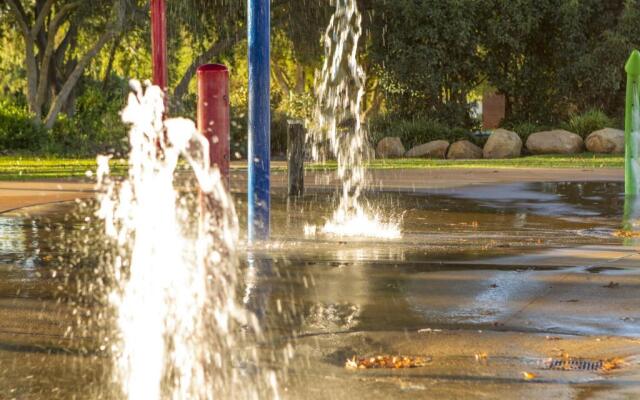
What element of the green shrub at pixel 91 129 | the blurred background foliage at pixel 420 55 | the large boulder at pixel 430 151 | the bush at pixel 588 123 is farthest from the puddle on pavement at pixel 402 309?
the blurred background foliage at pixel 420 55

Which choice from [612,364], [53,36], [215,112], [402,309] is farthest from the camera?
[53,36]

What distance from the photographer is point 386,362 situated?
5.67 metres

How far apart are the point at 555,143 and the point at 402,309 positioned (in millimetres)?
23489

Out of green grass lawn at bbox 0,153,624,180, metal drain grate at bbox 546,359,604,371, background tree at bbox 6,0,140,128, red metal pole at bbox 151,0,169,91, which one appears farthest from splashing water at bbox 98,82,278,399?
background tree at bbox 6,0,140,128

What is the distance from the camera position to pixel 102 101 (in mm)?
38750

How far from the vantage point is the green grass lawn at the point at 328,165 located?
21219mm

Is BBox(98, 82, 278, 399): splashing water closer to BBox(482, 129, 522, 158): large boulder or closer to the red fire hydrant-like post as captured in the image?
the red fire hydrant-like post

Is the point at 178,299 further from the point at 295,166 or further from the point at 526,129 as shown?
the point at 526,129

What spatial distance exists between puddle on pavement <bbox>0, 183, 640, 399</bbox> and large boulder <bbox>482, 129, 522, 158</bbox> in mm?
17431

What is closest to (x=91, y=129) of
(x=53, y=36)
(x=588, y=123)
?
(x=53, y=36)

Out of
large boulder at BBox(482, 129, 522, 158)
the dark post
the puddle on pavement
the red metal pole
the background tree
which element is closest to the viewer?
the puddle on pavement

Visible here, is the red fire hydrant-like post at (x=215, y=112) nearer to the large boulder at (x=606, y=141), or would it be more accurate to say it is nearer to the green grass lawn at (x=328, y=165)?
the green grass lawn at (x=328, y=165)

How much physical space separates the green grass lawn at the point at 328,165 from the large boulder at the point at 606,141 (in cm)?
89

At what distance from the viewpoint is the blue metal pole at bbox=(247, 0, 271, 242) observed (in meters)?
10.3
